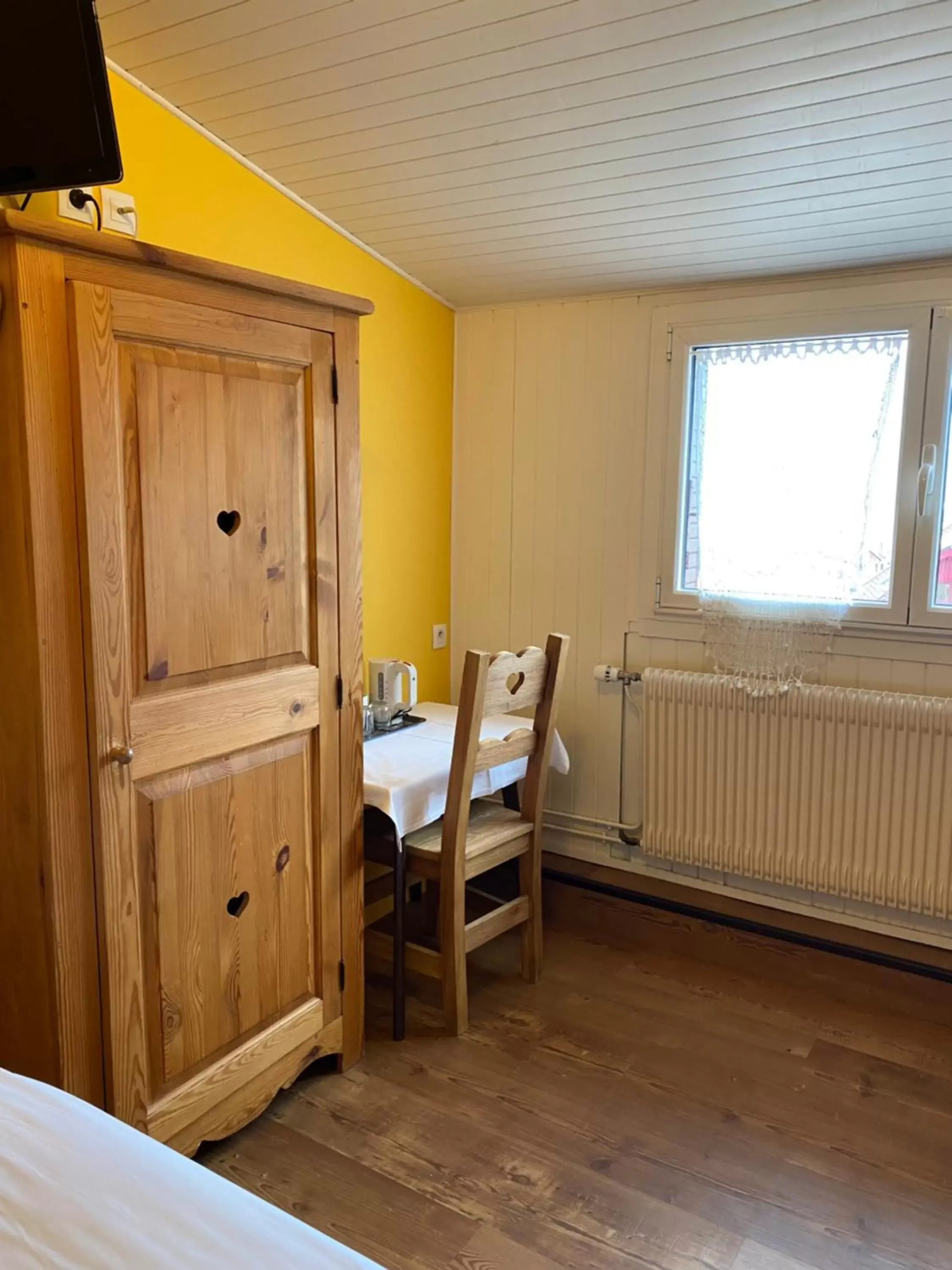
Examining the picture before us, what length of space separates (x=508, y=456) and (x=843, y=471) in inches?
46.2

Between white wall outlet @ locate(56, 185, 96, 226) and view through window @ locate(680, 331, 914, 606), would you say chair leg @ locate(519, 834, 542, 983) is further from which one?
white wall outlet @ locate(56, 185, 96, 226)

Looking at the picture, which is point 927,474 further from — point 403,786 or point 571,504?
point 403,786

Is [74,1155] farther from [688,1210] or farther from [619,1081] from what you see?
[619,1081]

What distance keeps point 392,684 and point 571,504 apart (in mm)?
970

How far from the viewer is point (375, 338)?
3.03m

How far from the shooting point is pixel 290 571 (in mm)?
1939

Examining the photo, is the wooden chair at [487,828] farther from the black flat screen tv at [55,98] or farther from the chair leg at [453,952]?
the black flat screen tv at [55,98]

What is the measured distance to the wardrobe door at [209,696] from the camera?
1594mm

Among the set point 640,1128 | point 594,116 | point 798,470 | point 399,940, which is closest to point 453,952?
point 399,940

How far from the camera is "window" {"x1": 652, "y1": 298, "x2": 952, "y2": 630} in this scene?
268 centimetres

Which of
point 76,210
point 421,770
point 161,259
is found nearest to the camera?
point 161,259

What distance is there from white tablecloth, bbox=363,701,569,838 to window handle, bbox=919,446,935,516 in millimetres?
1299

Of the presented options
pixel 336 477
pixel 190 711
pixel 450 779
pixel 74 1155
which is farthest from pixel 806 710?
pixel 74 1155

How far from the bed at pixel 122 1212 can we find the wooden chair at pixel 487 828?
4.30ft
